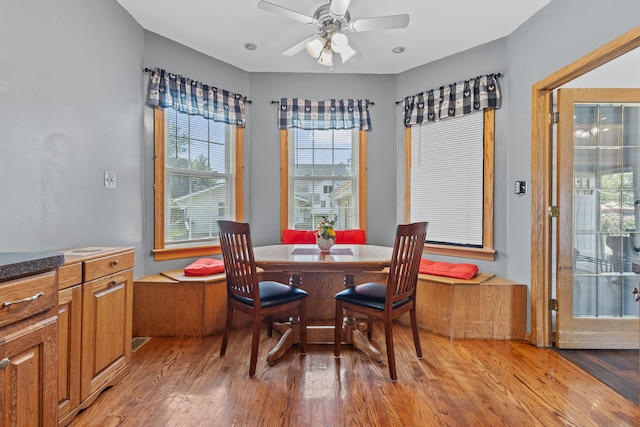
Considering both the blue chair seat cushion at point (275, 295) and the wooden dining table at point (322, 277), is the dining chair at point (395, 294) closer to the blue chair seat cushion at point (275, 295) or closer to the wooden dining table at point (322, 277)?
the wooden dining table at point (322, 277)

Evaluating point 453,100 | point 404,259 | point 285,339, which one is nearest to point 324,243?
point 404,259

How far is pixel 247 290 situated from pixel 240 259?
0.22 metres

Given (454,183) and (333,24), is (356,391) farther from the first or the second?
(333,24)

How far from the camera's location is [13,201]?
1.60 meters

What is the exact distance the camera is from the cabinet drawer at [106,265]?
5.28 feet

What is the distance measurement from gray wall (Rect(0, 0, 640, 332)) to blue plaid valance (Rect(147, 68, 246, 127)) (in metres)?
0.10

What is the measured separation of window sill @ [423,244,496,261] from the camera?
286 centimetres

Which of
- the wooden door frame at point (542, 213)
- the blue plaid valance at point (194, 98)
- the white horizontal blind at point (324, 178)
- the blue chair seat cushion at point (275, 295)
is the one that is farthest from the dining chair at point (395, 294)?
the blue plaid valance at point (194, 98)

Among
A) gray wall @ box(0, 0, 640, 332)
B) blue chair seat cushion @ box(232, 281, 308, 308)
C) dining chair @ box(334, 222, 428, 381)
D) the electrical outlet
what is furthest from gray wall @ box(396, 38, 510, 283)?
the electrical outlet

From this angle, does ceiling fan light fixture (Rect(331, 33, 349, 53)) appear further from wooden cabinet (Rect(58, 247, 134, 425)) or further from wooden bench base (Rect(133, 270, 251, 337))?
wooden bench base (Rect(133, 270, 251, 337))

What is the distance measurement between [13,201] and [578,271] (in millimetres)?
3830

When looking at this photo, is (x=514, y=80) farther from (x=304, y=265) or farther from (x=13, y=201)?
(x=13, y=201)

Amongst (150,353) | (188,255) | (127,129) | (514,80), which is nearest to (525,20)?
(514,80)

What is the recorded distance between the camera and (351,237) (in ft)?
11.2
